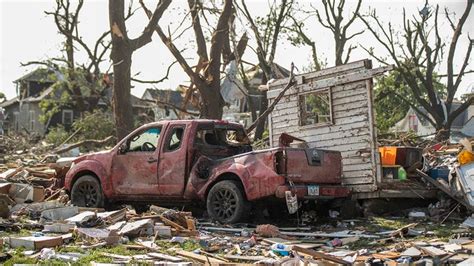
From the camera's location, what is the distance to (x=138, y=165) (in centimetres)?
1217

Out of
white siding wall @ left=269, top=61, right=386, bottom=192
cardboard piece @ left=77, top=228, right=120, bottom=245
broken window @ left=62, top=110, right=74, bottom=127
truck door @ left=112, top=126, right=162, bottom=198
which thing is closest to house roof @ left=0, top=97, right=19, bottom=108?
broken window @ left=62, top=110, right=74, bottom=127

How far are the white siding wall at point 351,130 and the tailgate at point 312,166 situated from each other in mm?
1335

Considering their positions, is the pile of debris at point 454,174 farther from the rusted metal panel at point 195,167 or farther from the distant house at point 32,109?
the distant house at point 32,109

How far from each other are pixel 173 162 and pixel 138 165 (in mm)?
818

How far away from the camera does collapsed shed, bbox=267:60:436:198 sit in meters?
12.7

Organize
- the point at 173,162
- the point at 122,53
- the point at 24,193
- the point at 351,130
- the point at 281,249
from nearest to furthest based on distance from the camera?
the point at 281,249 < the point at 173,162 < the point at 24,193 < the point at 351,130 < the point at 122,53

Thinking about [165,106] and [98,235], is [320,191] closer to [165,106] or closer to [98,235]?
[98,235]

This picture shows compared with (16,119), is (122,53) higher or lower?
lower

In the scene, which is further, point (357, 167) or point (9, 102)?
point (9, 102)

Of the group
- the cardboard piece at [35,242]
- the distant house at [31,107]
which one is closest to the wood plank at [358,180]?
the cardboard piece at [35,242]

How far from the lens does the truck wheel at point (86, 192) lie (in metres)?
12.7

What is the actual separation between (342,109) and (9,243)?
7412 mm

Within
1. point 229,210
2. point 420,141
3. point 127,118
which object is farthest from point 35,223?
point 420,141

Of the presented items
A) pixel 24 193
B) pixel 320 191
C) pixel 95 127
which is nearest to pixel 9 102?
pixel 95 127
